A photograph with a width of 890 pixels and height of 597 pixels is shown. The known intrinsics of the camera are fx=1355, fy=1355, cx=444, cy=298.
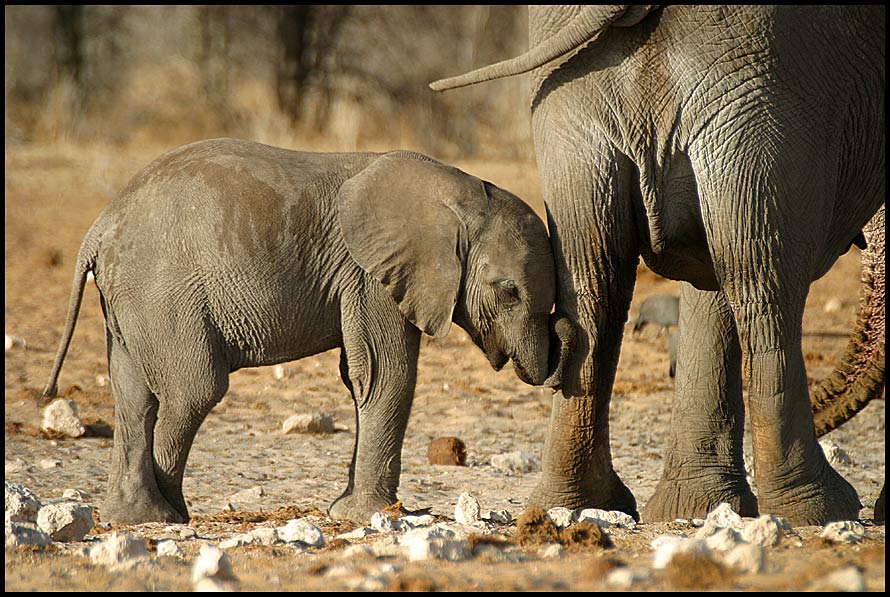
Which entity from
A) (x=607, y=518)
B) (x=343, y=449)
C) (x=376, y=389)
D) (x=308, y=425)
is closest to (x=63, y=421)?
(x=308, y=425)

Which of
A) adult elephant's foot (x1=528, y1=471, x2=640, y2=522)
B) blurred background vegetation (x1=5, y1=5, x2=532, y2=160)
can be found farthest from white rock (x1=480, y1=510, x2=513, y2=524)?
blurred background vegetation (x1=5, y1=5, x2=532, y2=160)

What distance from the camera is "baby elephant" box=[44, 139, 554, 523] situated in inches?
182

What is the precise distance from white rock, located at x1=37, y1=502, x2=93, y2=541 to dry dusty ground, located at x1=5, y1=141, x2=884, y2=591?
169mm

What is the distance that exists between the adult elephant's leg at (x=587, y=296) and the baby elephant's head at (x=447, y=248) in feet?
0.60

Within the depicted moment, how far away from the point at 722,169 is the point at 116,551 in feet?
6.64

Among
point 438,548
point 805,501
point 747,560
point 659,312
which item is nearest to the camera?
point 747,560

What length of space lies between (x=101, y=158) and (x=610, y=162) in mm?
11122

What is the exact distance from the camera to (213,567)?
314 cm

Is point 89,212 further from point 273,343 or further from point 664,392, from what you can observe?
point 273,343

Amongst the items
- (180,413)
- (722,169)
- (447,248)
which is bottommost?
(180,413)

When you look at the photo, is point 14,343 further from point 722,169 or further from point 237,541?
point 722,169

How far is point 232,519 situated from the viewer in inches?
183

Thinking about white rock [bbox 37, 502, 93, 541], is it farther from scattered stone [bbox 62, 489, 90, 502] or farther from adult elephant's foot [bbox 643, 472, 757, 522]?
adult elephant's foot [bbox 643, 472, 757, 522]

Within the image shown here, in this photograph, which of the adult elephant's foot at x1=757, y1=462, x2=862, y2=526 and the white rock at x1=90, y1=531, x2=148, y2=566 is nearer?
the white rock at x1=90, y1=531, x2=148, y2=566
